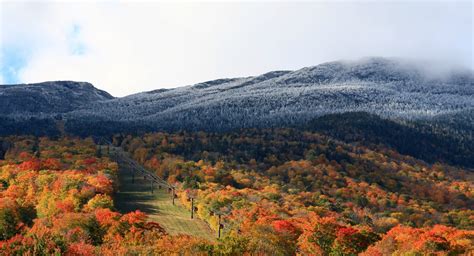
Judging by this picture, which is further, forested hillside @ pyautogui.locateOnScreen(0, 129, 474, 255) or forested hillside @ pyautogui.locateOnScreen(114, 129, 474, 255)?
forested hillside @ pyautogui.locateOnScreen(114, 129, 474, 255)

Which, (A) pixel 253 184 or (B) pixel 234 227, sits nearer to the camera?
(B) pixel 234 227

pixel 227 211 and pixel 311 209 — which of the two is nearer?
pixel 227 211

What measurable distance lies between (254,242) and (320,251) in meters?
16.1

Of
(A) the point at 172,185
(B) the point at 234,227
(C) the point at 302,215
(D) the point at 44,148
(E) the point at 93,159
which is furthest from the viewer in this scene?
(D) the point at 44,148

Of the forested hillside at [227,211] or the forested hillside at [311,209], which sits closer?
the forested hillside at [227,211]

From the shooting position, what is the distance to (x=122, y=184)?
146 metres

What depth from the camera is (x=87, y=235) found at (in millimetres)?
71750

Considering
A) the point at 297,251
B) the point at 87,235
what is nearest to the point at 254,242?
the point at 297,251

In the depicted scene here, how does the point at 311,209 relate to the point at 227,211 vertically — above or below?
below

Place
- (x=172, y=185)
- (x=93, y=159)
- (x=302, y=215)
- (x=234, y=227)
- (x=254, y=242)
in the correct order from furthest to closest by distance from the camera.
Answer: (x=93, y=159)
(x=172, y=185)
(x=302, y=215)
(x=234, y=227)
(x=254, y=242)

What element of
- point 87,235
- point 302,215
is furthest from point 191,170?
point 87,235

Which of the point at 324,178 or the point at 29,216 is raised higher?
the point at 29,216

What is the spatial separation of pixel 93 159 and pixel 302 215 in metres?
72.8

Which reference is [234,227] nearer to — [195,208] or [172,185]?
[195,208]
